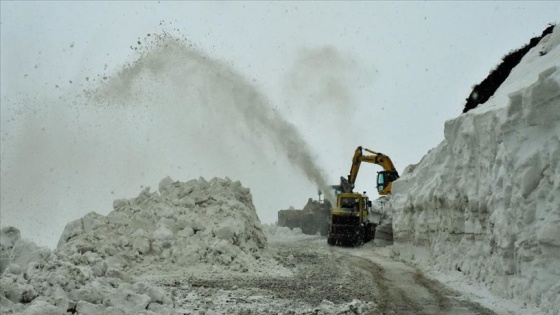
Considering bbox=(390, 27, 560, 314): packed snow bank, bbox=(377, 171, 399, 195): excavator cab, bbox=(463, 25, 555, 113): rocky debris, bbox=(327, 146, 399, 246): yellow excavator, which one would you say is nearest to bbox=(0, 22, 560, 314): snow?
bbox=(390, 27, 560, 314): packed snow bank

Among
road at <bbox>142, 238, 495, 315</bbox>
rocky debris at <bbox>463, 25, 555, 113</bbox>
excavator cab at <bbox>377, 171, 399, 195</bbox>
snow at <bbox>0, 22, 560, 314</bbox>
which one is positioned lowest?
road at <bbox>142, 238, 495, 315</bbox>

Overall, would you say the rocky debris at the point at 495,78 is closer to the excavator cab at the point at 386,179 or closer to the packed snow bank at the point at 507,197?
the excavator cab at the point at 386,179

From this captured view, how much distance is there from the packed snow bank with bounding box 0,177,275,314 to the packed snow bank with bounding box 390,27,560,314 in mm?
5767

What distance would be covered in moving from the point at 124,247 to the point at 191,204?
12.2 ft

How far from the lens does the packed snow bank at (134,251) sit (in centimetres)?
888

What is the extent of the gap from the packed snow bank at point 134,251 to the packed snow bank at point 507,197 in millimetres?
5767

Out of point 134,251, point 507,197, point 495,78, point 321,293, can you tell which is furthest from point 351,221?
point 507,197

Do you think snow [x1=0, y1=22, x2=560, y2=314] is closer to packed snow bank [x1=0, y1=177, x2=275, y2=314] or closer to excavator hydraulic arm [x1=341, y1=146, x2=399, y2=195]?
packed snow bank [x1=0, y1=177, x2=275, y2=314]

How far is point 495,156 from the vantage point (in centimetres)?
1397

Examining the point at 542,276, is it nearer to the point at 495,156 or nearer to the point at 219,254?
the point at 495,156

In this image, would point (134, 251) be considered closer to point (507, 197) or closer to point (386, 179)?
point (507, 197)

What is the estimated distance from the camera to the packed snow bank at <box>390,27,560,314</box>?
10.2m

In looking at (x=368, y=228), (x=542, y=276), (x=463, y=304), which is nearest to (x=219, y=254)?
(x=463, y=304)

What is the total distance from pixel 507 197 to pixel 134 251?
10035 millimetres
